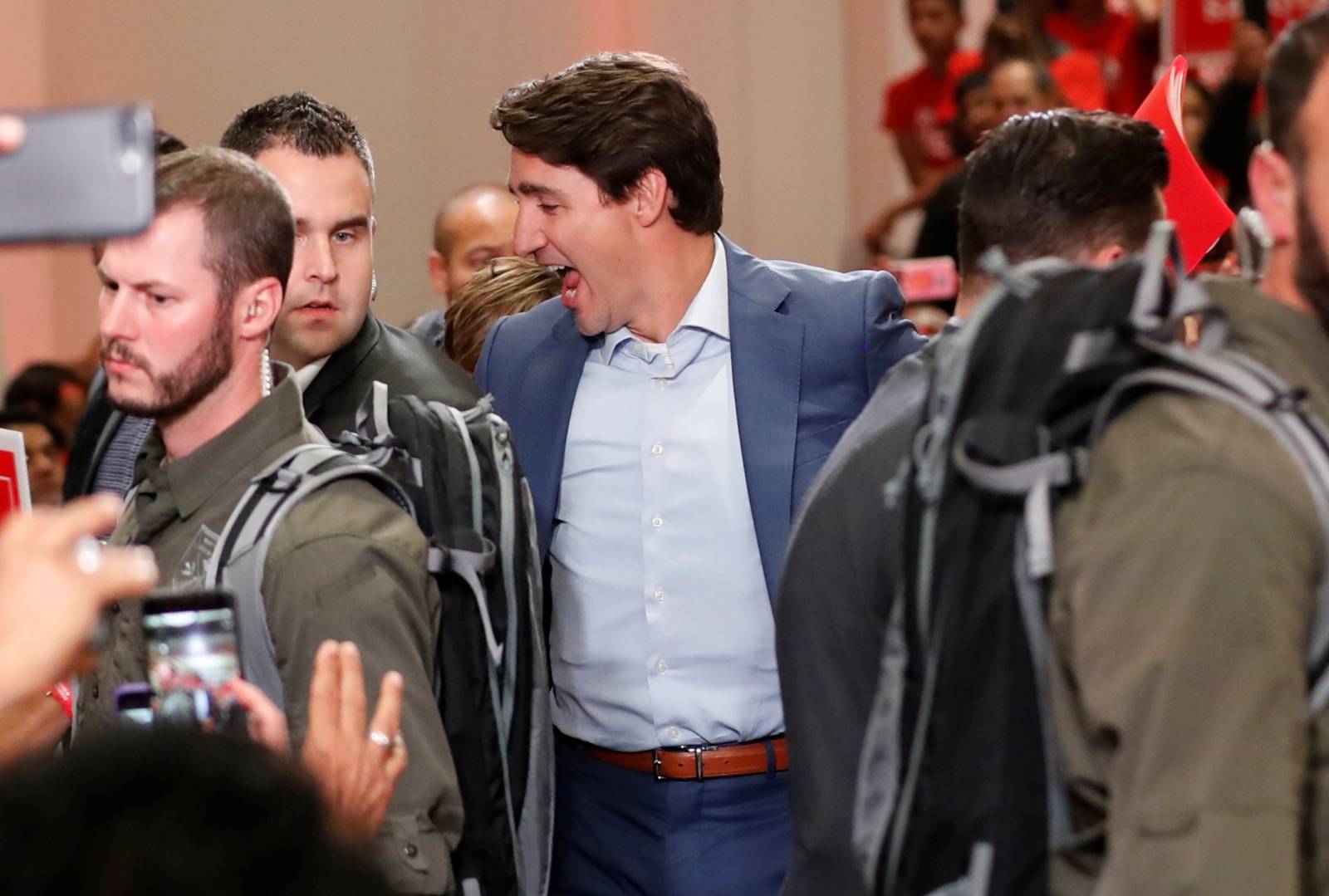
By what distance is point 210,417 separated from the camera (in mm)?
2314

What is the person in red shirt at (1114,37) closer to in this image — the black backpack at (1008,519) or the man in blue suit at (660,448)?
the man in blue suit at (660,448)

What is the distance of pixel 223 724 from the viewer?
1695mm

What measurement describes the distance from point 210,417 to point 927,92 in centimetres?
559

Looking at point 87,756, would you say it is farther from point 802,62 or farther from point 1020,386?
point 802,62

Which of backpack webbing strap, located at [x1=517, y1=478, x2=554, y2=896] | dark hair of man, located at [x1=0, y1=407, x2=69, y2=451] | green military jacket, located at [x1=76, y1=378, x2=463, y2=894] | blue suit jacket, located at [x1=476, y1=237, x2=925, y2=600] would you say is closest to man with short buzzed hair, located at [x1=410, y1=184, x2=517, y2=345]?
dark hair of man, located at [x1=0, y1=407, x2=69, y2=451]

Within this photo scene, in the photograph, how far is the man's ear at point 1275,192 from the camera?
68.0 inches

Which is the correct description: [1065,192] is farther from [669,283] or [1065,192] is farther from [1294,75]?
[669,283]

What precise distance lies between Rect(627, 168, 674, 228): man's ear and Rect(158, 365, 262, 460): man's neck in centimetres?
95

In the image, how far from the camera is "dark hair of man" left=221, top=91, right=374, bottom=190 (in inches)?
124

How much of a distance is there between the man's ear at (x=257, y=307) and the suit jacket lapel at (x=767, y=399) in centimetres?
83

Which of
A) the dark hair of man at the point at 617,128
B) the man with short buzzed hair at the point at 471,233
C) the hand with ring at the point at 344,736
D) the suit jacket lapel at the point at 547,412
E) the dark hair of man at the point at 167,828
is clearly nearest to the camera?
the dark hair of man at the point at 167,828

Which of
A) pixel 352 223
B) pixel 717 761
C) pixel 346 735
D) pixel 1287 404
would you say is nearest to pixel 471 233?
pixel 352 223

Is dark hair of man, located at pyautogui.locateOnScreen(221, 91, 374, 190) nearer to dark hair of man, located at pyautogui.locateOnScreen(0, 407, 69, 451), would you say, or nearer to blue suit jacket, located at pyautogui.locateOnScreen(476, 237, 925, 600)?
blue suit jacket, located at pyautogui.locateOnScreen(476, 237, 925, 600)

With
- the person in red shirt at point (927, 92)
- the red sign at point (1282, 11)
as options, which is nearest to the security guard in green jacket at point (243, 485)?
the red sign at point (1282, 11)
